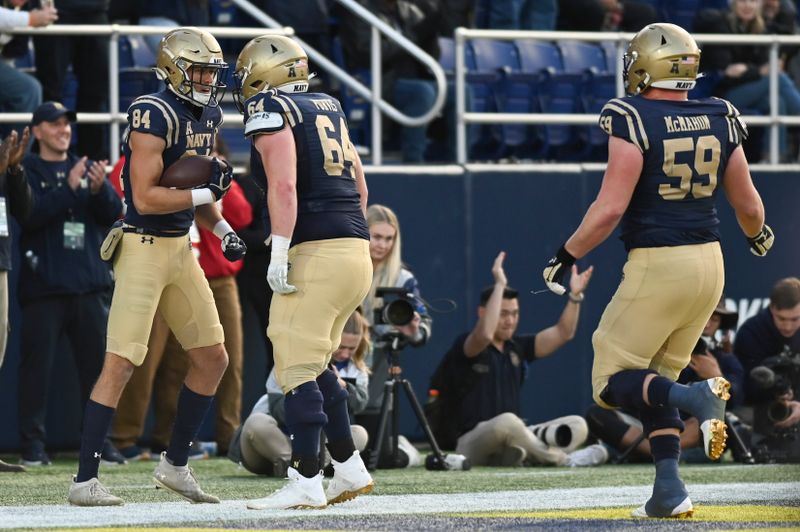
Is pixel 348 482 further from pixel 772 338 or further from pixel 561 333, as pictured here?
pixel 772 338

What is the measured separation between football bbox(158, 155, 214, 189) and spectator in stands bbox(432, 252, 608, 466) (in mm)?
3008

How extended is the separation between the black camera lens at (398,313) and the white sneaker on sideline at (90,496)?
260 cm

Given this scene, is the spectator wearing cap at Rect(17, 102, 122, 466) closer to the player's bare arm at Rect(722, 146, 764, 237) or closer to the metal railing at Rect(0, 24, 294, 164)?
the metal railing at Rect(0, 24, 294, 164)

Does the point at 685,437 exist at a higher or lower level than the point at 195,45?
lower

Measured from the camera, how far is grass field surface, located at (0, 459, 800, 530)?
6.02 meters

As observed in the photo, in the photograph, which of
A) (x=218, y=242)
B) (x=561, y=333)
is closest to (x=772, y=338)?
(x=561, y=333)

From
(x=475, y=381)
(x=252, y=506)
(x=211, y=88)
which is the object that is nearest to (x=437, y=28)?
(x=475, y=381)

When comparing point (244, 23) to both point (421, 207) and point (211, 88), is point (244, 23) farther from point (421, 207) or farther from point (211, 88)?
point (211, 88)

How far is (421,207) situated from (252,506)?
491cm

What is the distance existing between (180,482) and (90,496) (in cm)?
41

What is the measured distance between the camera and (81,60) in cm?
1065

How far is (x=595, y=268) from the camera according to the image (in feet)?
37.9

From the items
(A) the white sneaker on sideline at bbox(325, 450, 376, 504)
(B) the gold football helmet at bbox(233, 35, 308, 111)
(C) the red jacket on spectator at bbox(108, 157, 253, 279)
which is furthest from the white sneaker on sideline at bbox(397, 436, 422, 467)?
(B) the gold football helmet at bbox(233, 35, 308, 111)

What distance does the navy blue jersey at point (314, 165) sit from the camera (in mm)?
6590
